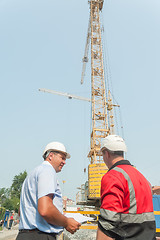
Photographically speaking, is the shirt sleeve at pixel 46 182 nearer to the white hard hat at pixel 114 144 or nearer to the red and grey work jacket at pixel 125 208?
the red and grey work jacket at pixel 125 208

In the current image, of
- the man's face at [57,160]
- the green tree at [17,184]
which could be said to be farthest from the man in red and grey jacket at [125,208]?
the green tree at [17,184]

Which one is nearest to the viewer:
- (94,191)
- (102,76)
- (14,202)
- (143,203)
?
(143,203)

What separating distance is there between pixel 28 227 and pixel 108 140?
1.12m

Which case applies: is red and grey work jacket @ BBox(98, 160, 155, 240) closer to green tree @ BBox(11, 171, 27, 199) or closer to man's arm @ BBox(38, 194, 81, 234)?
man's arm @ BBox(38, 194, 81, 234)

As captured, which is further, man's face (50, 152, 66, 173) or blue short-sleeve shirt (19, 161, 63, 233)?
man's face (50, 152, 66, 173)

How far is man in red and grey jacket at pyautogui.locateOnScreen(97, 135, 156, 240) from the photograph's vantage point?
4.82ft

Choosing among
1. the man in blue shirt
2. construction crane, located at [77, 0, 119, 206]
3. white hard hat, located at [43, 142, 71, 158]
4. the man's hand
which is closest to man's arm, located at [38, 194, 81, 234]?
the man in blue shirt

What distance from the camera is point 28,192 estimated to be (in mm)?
1896

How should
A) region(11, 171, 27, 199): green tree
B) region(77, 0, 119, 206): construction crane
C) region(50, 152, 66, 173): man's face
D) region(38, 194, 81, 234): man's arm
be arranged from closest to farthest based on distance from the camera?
region(38, 194, 81, 234): man's arm, region(50, 152, 66, 173): man's face, region(77, 0, 119, 206): construction crane, region(11, 171, 27, 199): green tree

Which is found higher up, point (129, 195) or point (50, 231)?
point (129, 195)

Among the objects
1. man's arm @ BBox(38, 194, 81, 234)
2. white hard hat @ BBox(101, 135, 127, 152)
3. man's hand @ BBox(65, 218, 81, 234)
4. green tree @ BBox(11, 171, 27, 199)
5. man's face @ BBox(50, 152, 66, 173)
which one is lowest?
man's hand @ BBox(65, 218, 81, 234)

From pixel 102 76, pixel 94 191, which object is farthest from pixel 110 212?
pixel 102 76

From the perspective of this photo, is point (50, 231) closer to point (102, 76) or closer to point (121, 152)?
point (121, 152)

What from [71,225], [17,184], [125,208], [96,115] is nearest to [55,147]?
[71,225]
